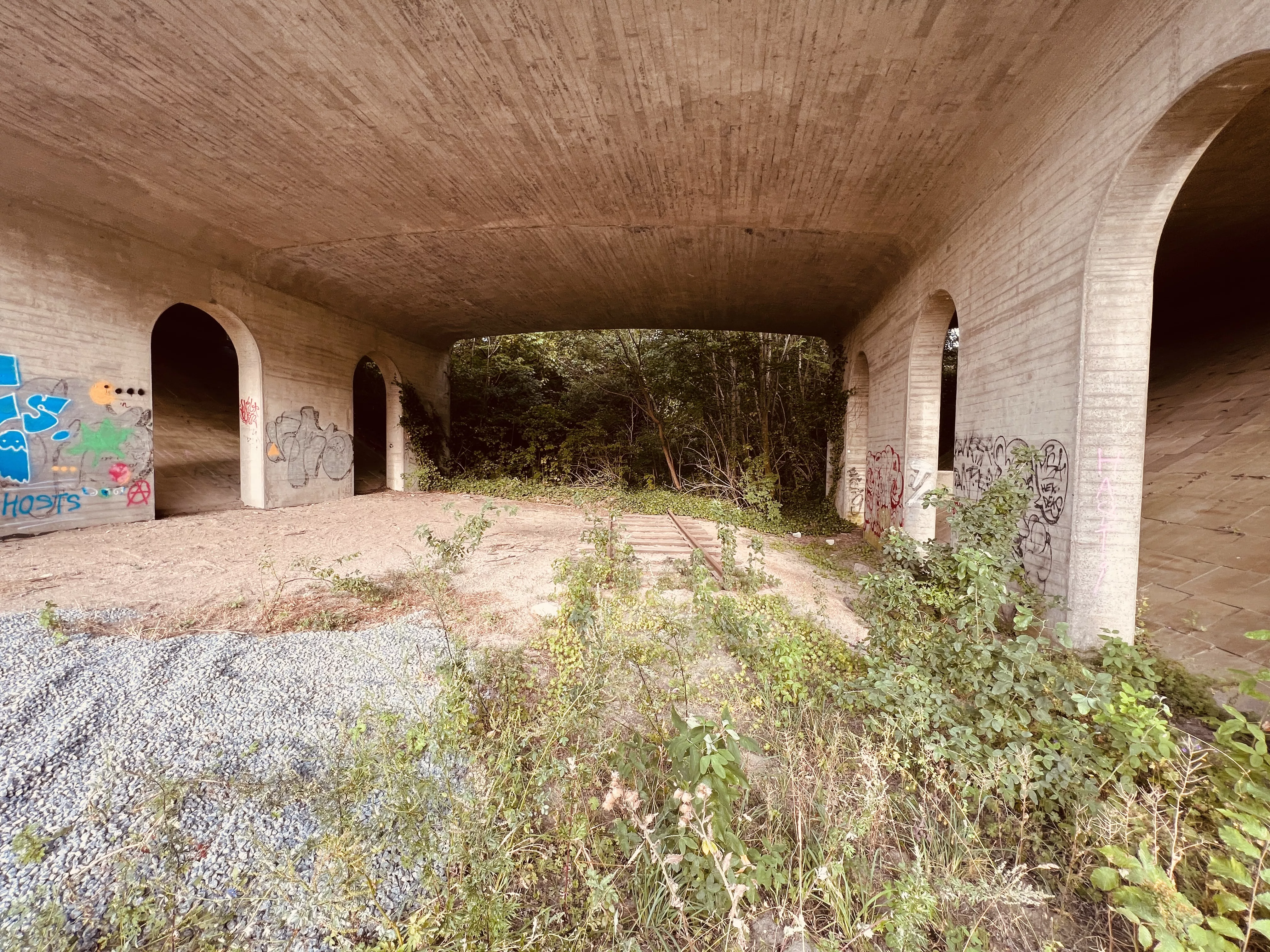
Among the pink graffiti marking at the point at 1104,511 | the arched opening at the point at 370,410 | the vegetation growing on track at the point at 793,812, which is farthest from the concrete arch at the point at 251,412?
the pink graffiti marking at the point at 1104,511

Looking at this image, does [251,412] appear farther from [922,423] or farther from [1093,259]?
[1093,259]

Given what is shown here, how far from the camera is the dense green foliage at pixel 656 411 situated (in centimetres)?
1297

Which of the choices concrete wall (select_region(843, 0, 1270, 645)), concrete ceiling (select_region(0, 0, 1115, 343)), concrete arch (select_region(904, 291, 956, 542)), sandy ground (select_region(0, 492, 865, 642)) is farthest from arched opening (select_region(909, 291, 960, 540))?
concrete wall (select_region(843, 0, 1270, 645))

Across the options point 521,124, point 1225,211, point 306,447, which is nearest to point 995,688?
point 521,124

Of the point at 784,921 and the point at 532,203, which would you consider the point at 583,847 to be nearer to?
the point at 784,921

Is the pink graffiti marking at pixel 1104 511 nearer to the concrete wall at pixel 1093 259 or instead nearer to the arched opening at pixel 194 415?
the concrete wall at pixel 1093 259

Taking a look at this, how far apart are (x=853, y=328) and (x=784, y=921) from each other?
11482mm

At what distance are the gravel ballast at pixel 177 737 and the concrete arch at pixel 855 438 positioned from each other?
950 cm

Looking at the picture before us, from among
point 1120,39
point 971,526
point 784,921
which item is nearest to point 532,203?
point 1120,39

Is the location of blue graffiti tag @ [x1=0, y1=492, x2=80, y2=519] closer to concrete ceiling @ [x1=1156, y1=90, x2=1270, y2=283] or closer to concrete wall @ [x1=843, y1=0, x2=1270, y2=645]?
concrete wall @ [x1=843, y1=0, x2=1270, y2=645]

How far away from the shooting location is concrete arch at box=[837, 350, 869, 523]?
11.0 meters

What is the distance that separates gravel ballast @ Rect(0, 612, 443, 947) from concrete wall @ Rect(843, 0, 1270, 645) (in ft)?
16.8

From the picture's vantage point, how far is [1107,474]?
3904mm

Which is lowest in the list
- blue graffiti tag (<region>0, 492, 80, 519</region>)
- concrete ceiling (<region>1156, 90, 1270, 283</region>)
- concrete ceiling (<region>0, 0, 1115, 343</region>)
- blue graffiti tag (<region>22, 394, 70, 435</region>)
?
blue graffiti tag (<region>0, 492, 80, 519</region>)
